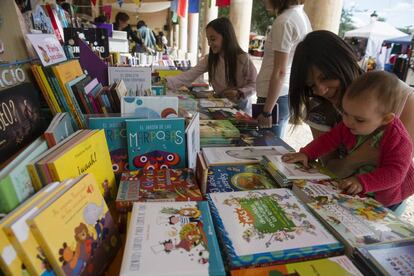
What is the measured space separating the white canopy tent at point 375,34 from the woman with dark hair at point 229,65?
9.04 m

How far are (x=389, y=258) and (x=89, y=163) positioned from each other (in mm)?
829

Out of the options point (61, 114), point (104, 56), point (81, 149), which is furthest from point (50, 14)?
point (81, 149)

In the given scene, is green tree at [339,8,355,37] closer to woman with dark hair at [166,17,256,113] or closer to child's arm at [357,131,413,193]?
woman with dark hair at [166,17,256,113]

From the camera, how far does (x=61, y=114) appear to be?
1032 millimetres

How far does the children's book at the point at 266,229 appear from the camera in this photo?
67 centimetres

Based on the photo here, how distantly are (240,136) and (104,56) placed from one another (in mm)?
1552

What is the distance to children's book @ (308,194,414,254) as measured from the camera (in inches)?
28.6

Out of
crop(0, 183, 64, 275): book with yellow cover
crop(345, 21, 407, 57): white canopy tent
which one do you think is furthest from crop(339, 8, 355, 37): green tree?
crop(0, 183, 64, 275): book with yellow cover

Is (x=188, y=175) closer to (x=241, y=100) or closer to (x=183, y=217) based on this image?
(x=183, y=217)

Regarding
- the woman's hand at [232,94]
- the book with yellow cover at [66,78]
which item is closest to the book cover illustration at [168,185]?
the book with yellow cover at [66,78]

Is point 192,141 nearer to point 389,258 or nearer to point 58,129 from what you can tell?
point 58,129

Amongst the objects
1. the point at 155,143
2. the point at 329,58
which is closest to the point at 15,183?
the point at 155,143

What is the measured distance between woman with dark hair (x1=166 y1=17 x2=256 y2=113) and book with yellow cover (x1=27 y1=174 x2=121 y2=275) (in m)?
1.85

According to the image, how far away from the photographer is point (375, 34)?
1031cm
